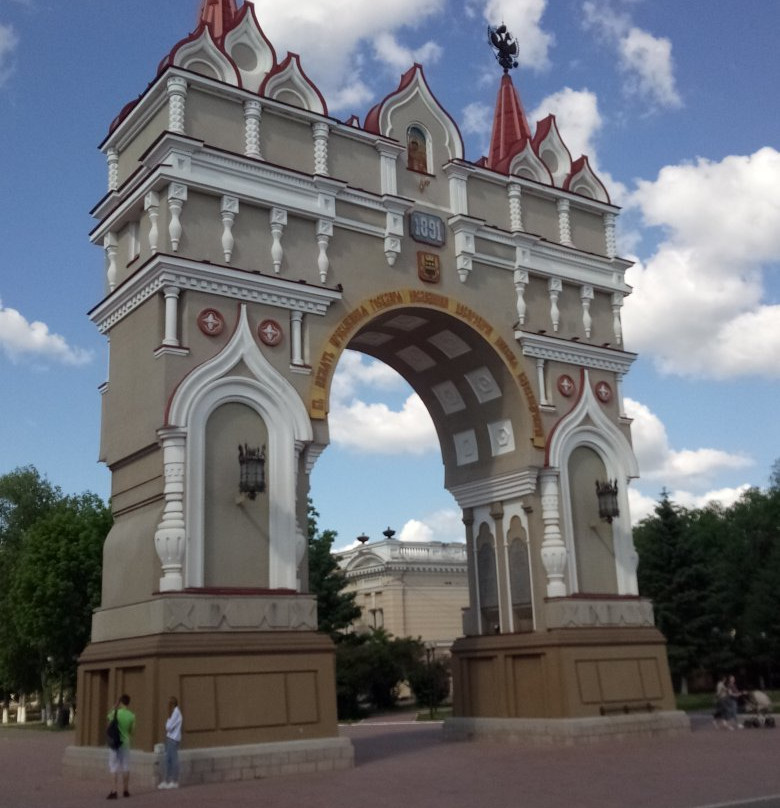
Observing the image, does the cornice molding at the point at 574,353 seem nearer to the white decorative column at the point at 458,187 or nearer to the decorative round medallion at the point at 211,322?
the white decorative column at the point at 458,187

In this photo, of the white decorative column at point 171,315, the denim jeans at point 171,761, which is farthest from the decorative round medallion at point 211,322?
the denim jeans at point 171,761

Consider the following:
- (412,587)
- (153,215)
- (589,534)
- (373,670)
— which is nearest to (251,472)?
(153,215)

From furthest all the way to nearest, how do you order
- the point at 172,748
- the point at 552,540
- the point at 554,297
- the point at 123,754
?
the point at 554,297 → the point at 552,540 → the point at 172,748 → the point at 123,754

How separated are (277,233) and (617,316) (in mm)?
8812

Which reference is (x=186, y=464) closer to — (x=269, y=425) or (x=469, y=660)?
(x=269, y=425)

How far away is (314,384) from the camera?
1697 centimetres

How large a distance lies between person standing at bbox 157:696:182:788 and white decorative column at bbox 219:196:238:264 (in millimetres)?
7442

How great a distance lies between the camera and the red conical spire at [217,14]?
1906 cm

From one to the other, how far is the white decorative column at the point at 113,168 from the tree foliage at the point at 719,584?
825 inches

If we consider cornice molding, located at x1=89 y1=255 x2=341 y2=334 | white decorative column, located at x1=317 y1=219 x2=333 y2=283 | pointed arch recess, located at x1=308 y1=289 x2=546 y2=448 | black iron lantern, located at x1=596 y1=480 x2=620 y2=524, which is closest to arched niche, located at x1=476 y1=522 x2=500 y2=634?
black iron lantern, located at x1=596 y1=480 x2=620 y2=524

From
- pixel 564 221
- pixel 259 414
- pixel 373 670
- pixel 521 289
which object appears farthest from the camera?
pixel 373 670

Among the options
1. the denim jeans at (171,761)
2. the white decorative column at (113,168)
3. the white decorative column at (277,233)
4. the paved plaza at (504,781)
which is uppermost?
the white decorative column at (113,168)

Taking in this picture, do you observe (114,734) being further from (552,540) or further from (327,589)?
(327,589)

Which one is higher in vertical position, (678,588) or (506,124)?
(506,124)
